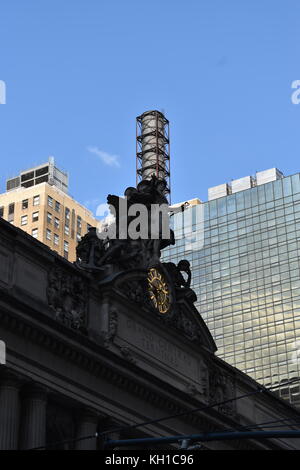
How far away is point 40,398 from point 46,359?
1804 millimetres

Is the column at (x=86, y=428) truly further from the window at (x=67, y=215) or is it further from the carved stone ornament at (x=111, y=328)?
the window at (x=67, y=215)

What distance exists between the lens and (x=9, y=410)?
40.6 meters

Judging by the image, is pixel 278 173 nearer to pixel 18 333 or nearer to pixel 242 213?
pixel 242 213

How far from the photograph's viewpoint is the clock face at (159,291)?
52.4 metres

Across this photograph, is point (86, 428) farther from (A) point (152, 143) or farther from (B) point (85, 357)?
(A) point (152, 143)

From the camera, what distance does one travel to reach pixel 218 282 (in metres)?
127

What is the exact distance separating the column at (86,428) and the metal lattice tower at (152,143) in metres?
70.4

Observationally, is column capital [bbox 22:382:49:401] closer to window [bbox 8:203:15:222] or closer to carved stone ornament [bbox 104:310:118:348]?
carved stone ornament [bbox 104:310:118:348]

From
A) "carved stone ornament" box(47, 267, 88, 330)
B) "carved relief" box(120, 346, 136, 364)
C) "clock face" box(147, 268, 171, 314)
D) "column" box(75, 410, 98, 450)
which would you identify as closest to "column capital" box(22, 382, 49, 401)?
"column" box(75, 410, 98, 450)

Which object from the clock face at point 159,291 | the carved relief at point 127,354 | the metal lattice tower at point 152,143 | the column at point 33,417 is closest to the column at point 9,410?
the column at point 33,417

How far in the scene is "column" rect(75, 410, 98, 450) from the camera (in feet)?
146

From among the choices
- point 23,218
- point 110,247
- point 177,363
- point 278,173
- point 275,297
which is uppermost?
point 278,173
